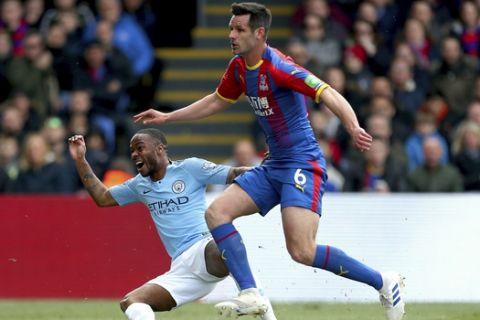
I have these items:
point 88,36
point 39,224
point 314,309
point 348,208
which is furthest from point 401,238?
point 88,36

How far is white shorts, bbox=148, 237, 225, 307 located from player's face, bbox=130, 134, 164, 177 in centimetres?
67

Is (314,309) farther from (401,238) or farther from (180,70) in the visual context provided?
(180,70)

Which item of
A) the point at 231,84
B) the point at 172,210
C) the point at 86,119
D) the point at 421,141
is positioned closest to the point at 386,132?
the point at 421,141

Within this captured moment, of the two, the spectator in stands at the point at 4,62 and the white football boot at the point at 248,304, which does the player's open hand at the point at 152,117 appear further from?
the spectator in stands at the point at 4,62

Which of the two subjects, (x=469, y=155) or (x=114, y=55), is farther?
(x=114, y=55)

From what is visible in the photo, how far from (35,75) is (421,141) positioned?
483cm

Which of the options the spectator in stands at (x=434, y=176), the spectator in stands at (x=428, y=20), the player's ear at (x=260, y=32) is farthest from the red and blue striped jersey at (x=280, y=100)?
the spectator in stands at (x=428, y=20)

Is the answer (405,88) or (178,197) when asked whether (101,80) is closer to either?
(405,88)

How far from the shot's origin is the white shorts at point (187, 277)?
10516 mm

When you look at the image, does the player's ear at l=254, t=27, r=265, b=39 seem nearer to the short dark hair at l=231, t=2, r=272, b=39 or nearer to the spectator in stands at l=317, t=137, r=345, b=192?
the short dark hair at l=231, t=2, r=272, b=39

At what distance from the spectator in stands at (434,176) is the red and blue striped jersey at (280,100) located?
596cm

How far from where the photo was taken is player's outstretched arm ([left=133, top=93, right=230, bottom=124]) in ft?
36.1

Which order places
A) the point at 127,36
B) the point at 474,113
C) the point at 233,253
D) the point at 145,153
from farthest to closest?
the point at 127,36, the point at 474,113, the point at 145,153, the point at 233,253

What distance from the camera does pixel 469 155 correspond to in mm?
17047
